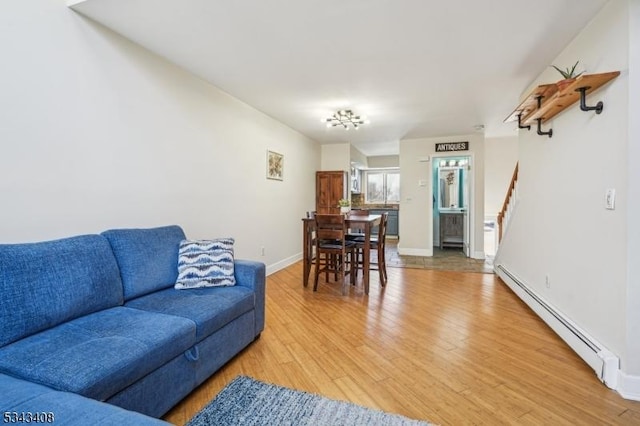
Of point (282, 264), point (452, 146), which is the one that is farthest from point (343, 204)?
point (452, 146)

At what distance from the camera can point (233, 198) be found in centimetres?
379

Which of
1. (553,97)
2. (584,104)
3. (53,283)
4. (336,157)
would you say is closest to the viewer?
A: (53,283)

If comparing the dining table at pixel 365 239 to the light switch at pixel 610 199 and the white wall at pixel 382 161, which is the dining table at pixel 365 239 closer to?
the light switch at pixel 610 199

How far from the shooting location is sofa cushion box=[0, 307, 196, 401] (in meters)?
1.19

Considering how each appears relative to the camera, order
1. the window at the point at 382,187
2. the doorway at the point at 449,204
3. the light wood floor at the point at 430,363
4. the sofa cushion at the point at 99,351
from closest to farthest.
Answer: the sofa cushion at the point at 99,351 < the light wood floor at the point at 430,363 < the doorway at the point at 449,204 < the window at the point at 382,187

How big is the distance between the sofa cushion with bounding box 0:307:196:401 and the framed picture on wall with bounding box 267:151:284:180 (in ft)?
10.4

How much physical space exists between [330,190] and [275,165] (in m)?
2.05

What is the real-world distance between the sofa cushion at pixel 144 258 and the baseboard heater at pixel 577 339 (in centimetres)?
297

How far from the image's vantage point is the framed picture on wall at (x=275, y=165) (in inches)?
183

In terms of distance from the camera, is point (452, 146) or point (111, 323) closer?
point (111, 323)

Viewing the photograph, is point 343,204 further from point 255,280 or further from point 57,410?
point 57,410

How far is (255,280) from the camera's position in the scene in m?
2.39

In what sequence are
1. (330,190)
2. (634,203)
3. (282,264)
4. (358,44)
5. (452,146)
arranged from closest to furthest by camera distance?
(634,203) < (358,44) < (282,264) < (452,146) < (330,190)

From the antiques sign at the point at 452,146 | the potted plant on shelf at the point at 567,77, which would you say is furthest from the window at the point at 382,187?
the potted plant on shelf at the point at 567,77
